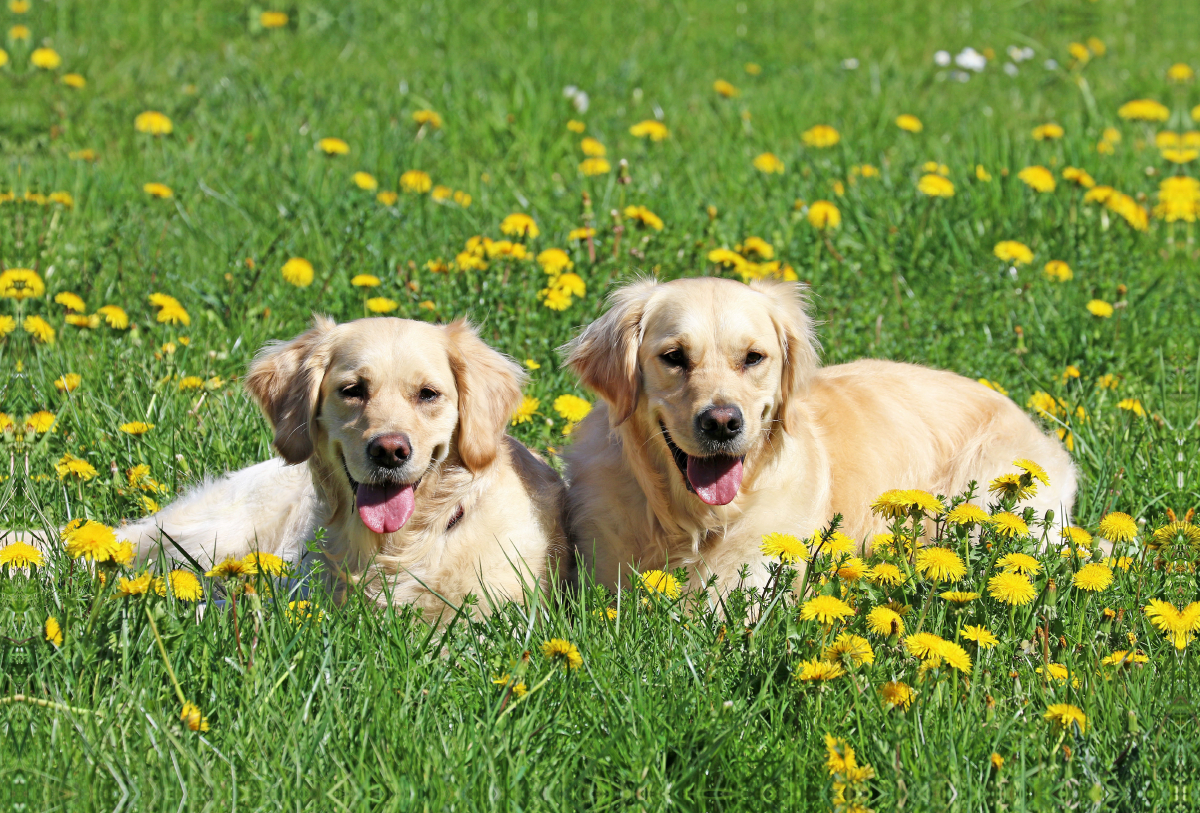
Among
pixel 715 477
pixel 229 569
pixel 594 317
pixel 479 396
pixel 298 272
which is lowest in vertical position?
pixel 594 317

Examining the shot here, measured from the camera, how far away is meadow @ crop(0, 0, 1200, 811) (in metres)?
2.09

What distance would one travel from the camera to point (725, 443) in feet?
9.36

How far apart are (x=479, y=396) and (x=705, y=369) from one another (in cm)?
61

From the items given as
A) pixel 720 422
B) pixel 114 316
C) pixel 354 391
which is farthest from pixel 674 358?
pixel 114 316

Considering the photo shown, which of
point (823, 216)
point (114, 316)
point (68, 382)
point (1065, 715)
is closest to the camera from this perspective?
point (1065, 715)

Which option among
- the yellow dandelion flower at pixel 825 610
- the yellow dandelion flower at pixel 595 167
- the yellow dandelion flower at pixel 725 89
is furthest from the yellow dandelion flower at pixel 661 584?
the yellow dandelion flower at pixel 725 89

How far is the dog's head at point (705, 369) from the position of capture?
2879 mm

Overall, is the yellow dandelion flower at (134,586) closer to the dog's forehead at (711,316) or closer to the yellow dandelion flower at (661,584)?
the yellow dandelion flower at (661,584)

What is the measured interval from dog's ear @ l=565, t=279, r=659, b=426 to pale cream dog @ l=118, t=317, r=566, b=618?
217 mm

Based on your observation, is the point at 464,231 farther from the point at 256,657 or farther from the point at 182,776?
the point at 182,776

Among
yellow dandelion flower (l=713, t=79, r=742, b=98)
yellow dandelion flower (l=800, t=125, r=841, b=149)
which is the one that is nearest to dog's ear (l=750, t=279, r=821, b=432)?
yellow dandelion flower (l=800, t=125, r=841, b=149)

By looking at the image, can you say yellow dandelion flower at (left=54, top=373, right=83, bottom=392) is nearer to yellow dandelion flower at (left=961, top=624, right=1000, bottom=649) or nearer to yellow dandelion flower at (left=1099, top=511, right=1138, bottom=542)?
yellow dandelion flower at (left=961, top=624, right=1000, bottom=649)

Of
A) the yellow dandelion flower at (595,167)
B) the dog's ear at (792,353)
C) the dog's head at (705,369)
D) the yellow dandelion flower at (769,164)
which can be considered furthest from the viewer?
the yellow dandelion flower at (769,164)

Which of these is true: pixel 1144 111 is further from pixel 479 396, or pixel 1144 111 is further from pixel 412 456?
pixel 412 456
